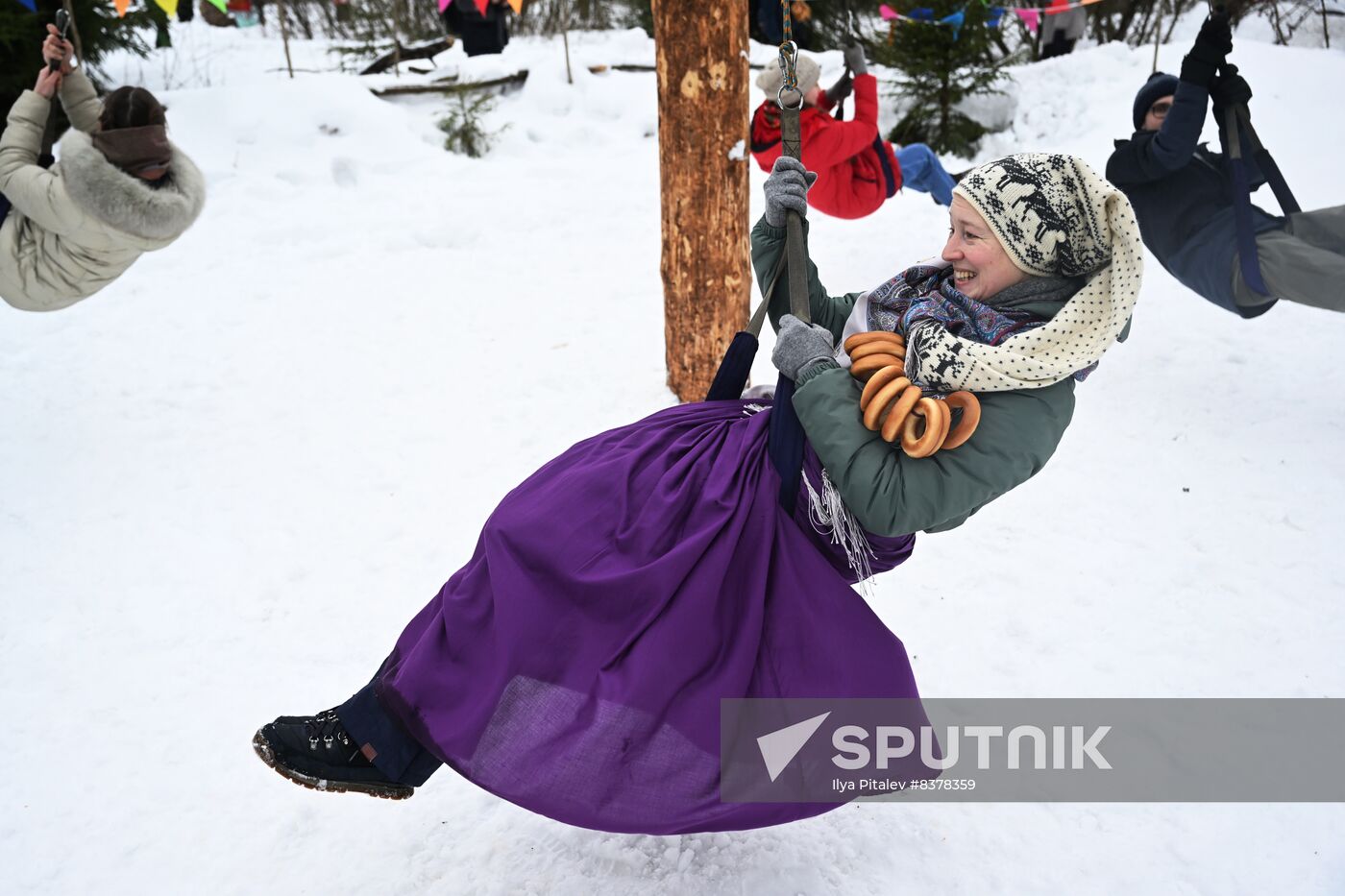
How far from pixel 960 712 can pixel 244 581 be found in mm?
2251

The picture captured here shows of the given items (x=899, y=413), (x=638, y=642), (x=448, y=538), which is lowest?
(x=448, y=538)

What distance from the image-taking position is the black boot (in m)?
1.65

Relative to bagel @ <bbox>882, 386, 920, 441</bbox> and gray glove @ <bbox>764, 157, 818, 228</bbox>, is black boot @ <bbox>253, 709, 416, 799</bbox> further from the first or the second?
gray glove @ <bbox>764, 157, 818, 228</bbox>

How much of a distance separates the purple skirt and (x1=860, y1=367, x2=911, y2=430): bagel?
0.56 ft

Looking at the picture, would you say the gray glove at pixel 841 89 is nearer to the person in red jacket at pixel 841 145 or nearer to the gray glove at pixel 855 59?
the person in red jacket at pixel 841 145

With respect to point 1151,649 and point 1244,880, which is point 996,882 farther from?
point 1151,649

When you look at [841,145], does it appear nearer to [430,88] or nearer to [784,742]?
[784,742]

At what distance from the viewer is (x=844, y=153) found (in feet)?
14.0

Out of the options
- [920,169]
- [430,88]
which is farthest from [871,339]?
[430,88]

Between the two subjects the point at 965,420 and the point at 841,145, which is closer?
the point at 965,420

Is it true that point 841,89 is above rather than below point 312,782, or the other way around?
above

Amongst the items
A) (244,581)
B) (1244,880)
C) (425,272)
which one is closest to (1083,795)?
(1244,880)

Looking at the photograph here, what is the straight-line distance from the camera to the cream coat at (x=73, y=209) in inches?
125

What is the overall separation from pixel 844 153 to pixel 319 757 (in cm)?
351
